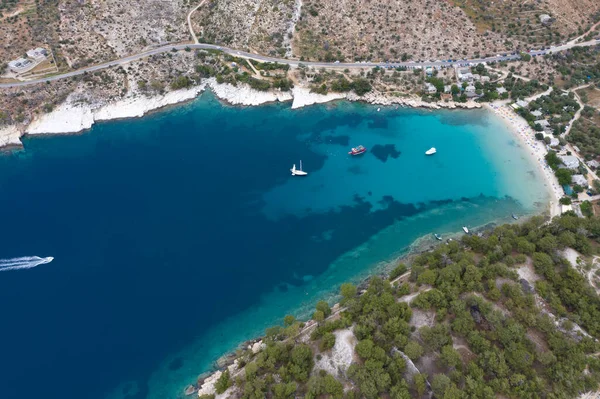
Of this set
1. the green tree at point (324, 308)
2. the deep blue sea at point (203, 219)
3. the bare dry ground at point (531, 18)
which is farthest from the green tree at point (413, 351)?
the bare dry ground at point (531, 18)

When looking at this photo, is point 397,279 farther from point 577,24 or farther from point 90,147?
point 577,24

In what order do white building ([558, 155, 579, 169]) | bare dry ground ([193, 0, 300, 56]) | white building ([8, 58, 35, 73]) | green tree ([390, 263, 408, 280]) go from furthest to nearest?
bare dry ground ([193, 0, 300, 56])
white building ([8, 58, 35, 73])
white building ([558, 155, 579, 169])
green tree ([390, 263, 408, 280])

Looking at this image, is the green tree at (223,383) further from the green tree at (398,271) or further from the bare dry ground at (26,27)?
the bare dry ground at (26,27)

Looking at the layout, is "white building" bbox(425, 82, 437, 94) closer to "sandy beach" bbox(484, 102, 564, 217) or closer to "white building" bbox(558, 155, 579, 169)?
"sandy beach" bbox(484, 102, 564, 217)

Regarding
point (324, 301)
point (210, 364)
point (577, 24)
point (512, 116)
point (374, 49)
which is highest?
point (577, 24)

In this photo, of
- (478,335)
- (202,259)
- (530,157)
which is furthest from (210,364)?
(530,157)

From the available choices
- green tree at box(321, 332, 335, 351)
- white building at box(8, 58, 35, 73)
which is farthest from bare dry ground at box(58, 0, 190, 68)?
green tree at box(321, 332, 335, 351)
